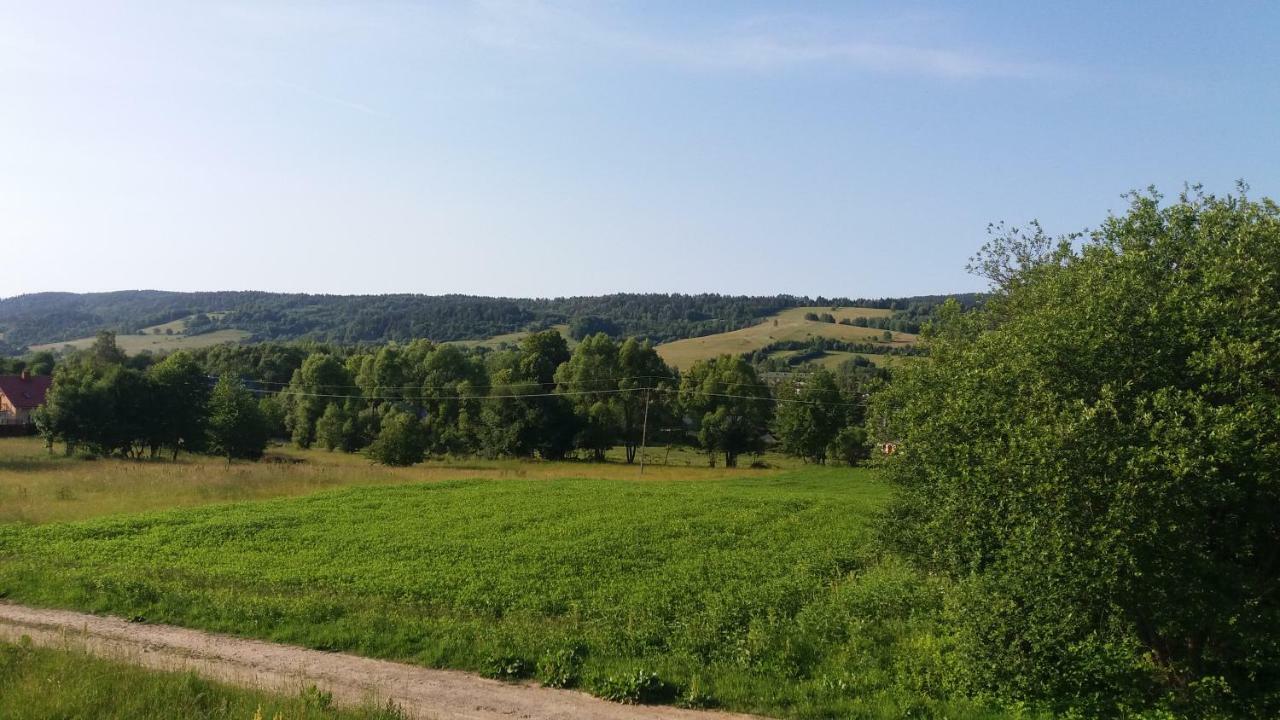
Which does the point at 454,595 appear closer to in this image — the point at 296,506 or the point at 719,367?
the point at 296,506

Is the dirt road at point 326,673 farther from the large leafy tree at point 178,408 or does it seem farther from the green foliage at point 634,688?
the large leafy tree at point 178,408

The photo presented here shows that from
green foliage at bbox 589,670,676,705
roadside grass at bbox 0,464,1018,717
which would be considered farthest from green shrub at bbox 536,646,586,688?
green foliage at bbox 589,670,676,705

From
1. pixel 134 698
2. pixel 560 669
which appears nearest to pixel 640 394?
pixel 560 669

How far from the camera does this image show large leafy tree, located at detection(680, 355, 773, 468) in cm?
8344

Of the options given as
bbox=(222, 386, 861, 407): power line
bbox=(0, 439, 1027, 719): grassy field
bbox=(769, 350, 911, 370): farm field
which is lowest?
bbox=(0, 439, 1027, 719): grassy field

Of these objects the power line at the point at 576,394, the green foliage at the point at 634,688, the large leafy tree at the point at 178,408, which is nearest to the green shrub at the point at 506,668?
the green foliage at the point at 634,688

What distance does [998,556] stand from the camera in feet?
40.4

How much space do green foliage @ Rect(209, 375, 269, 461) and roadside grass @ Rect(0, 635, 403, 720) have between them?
198ft

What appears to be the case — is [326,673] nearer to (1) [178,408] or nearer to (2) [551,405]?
(1) [178,408]

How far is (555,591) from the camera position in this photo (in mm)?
20531

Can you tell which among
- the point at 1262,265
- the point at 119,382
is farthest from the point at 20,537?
the point at 119,382

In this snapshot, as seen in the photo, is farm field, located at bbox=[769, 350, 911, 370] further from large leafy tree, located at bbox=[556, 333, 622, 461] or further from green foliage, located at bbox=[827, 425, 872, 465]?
green foliage, located at bbox=[827, 425, 872, 465]

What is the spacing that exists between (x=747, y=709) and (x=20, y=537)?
83.0 feet

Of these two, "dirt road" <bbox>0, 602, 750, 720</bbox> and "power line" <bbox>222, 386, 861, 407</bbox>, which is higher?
"power line" <bbox>222, 386, 861, 407</bbox>
